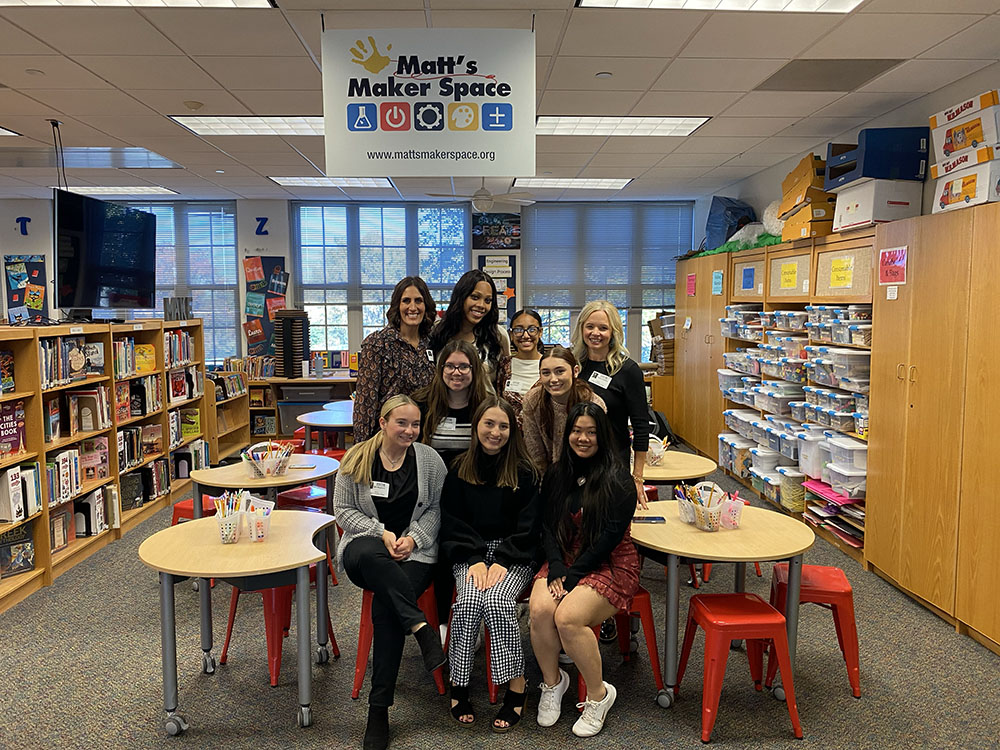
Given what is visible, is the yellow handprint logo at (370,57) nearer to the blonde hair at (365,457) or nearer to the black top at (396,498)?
the blonde hair at (365,457)

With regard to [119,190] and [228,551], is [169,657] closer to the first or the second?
[228,551]

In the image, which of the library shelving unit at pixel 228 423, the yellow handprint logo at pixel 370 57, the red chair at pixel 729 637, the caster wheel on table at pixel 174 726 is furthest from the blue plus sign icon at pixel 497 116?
the library shelving unit at pixel 228 423

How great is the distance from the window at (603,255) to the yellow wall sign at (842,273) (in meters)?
4.31

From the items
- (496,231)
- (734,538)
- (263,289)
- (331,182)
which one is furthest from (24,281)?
(734,538)

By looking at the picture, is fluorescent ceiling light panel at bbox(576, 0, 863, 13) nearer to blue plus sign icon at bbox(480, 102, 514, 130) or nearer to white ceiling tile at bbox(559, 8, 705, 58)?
white ceiling tile at bbox(559, 8, 705, 58)

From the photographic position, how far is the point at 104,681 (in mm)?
3004

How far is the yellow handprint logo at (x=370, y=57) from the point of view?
10.0ft

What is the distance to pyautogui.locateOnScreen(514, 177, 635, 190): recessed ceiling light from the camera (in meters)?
7.45

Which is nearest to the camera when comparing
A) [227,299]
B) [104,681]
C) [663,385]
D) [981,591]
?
[104,681]

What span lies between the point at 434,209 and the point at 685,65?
215 inches

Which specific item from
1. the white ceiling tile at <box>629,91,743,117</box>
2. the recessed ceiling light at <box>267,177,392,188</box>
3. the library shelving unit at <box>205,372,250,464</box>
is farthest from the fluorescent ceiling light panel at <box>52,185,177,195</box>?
the white ceiling tile at <box>629,91,743,117</box>

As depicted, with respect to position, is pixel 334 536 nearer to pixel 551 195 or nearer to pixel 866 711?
pixel 866 711

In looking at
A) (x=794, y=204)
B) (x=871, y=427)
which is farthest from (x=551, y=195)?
(x=871, y=427)

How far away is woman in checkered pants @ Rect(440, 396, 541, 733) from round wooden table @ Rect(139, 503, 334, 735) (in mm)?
548
